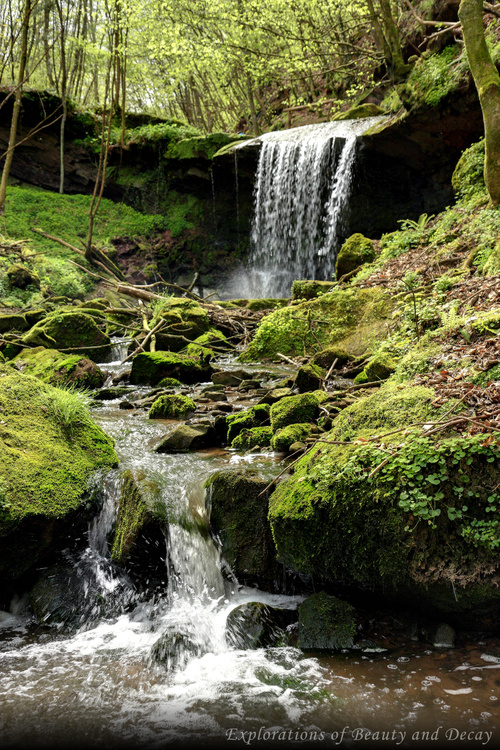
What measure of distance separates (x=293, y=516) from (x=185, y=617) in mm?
1055

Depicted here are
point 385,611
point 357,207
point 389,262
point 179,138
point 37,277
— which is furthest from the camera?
point 179,138

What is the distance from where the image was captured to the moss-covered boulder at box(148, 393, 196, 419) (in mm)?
6172

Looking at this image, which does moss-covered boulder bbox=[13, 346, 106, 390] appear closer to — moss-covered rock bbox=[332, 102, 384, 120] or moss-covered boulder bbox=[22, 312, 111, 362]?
moss-covered boulder bbox=[22, 312, 111, 362]

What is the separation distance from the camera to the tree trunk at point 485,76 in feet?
21.9

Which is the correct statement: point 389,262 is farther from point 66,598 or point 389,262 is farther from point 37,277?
point 37,277

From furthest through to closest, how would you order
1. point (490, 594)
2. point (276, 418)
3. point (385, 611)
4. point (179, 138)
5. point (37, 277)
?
1. point (179, 138)
2. point (37, 277)
3. point (276, 418)
4. point (385, 611)
5. point (490, 594)

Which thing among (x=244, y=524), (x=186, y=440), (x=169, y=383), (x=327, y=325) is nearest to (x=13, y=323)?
(x=169, y=383)

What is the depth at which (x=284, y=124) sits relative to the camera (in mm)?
21578

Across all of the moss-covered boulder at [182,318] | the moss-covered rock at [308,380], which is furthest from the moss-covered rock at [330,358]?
the moss-covered boulder at [182,318]

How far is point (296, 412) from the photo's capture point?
15.8 ft

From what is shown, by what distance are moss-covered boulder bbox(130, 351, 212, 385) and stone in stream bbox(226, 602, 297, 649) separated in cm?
528

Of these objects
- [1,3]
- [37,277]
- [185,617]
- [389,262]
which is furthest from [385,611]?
[1,3]

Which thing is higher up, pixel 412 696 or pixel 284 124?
pixel 284 124

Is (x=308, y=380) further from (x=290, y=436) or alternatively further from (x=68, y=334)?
(x=68, y=334)
